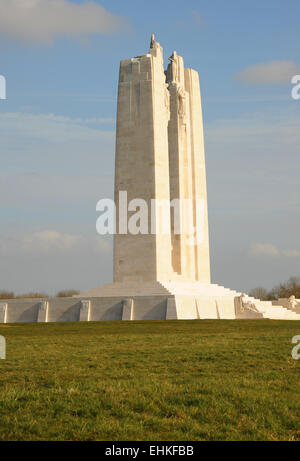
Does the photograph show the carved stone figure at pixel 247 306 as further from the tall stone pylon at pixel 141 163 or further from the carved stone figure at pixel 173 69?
the carved stone figure at pixel 173 69

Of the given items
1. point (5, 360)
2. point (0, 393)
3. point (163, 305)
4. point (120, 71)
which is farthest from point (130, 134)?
point (0, 393)

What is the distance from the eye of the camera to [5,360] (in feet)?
43.8

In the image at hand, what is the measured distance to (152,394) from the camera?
31.0ft

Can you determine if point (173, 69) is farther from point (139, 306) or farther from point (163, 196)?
point (139, 306)

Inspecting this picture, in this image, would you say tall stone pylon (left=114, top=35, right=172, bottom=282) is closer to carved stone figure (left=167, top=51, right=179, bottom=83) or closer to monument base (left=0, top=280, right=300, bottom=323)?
monument base (left=0, top=280, right=300, bottom=323)

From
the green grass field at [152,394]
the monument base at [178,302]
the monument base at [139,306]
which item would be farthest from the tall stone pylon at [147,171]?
the green grass field at [152,394]

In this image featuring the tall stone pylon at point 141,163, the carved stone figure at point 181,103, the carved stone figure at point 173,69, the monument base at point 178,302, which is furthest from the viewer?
the carved stone figure at point 173,69

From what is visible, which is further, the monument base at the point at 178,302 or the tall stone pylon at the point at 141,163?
the tall stone pylon at the point at 141,163

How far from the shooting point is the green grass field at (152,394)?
7.97 m

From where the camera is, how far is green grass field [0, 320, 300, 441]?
7.97m

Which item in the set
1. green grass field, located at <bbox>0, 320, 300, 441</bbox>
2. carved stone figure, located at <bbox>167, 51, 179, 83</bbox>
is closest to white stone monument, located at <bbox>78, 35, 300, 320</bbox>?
carved stone figure, located at <bbox>167, 51, 179, 83</bbox>

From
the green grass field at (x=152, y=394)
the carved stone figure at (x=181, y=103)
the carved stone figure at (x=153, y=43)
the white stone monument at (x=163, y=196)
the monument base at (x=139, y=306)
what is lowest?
the green grass field at (x=152, y=394)
